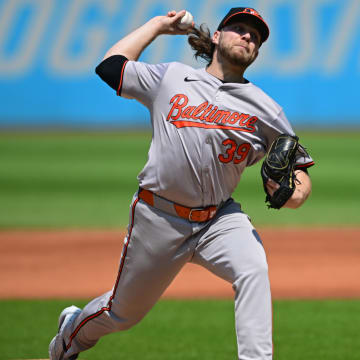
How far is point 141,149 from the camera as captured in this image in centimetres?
2162

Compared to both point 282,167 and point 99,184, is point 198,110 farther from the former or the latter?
point 99,184

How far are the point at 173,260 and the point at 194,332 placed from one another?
1895 millimetres

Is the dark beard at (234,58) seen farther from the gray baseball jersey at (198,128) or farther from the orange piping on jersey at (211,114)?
the orange piping on jersey at (211,114)

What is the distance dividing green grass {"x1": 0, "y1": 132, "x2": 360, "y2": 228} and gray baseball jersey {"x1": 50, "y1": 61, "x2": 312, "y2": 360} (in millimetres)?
7215

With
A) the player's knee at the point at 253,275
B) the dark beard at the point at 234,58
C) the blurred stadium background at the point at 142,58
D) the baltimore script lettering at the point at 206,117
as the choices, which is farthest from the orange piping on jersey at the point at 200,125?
the blurred stadium background at the point at 142,58

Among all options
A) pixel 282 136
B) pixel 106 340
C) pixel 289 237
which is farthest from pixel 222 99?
pixel 289 237

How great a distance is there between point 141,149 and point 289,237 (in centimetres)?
1201

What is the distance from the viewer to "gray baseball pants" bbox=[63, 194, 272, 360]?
362 centimetres

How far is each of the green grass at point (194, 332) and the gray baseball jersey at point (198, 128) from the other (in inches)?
63.0

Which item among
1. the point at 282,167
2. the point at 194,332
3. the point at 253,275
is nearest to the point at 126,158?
the point at 194,332

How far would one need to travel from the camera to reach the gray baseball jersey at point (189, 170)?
3.80 m

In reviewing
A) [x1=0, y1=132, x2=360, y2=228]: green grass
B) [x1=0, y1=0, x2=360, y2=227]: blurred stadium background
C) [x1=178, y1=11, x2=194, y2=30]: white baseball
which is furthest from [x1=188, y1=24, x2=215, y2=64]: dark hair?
[x1=0, y1=0, x2=360, y2=227]: blurred stadium background

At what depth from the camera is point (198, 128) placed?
3.80 metres

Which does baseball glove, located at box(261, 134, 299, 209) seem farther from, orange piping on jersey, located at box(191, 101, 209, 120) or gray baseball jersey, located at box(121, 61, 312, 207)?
orange piping on jersey, located at box(191, 101, 209, 120)
